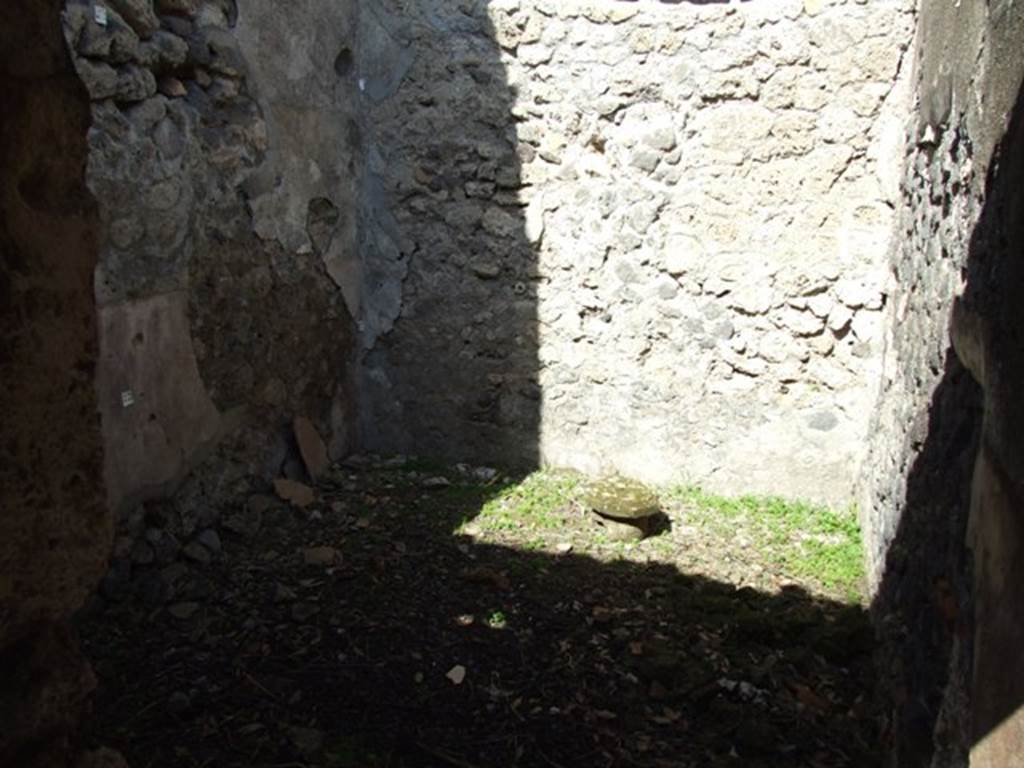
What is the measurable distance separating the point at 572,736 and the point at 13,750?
4.98 ft

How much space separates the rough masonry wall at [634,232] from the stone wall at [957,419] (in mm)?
406

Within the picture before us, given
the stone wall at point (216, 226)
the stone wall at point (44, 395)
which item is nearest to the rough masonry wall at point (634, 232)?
the stone wall at point (216, 226)

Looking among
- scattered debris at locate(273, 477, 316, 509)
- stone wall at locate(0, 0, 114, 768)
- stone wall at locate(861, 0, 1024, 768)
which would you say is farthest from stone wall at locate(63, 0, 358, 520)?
stone wall at locate(861, 0, 1024, 768)

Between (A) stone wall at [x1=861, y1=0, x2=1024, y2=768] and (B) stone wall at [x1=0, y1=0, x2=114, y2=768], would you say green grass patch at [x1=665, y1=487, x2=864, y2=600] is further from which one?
(B) stone wall at [x1=0, y1=0, x2=114, y2=768]

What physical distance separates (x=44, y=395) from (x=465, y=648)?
1.86 m

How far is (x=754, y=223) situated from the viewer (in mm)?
4039

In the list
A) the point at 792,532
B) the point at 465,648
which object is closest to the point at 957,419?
the point at 465,648

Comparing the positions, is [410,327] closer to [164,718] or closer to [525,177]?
[525,177]

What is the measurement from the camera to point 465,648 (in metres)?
2.89

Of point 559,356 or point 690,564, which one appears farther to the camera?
point 559,356

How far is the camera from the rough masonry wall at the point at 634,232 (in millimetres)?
3896

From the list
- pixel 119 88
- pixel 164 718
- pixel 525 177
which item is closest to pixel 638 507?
pixel 525 177

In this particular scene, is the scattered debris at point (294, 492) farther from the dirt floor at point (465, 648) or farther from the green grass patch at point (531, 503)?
the green grass patch at point (531, 503)

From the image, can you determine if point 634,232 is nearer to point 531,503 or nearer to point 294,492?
point 531,503
